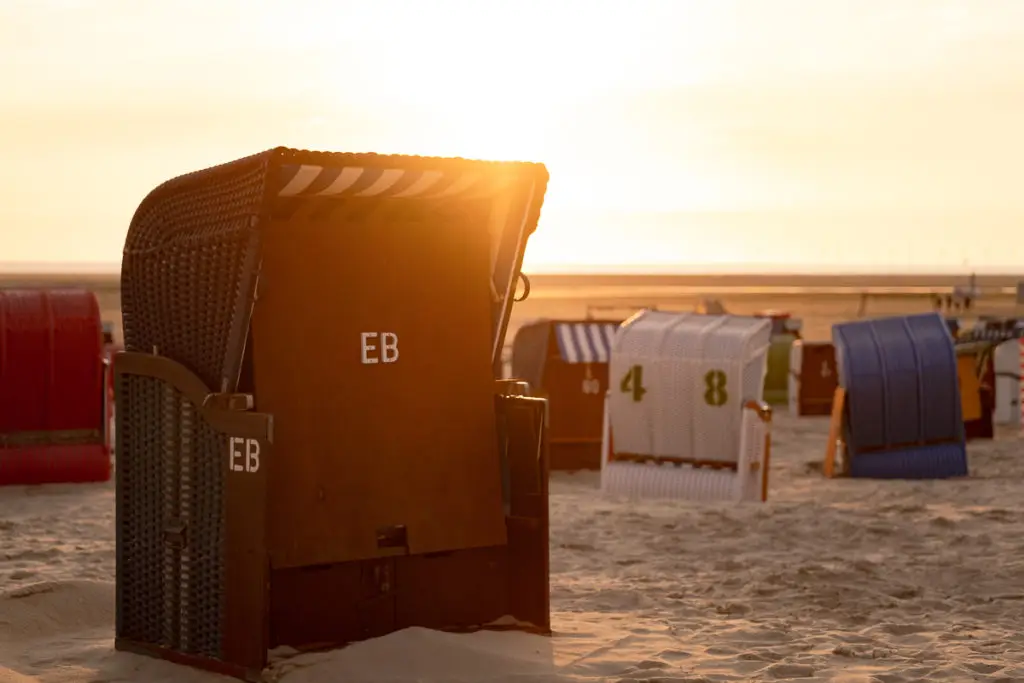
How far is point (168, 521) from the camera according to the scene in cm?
661

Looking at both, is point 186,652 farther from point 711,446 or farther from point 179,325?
point 711,446

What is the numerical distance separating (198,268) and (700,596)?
400 cm

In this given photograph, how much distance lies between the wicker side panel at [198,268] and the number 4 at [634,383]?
700 centimetres

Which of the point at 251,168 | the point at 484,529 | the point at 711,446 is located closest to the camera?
the point at 251,168

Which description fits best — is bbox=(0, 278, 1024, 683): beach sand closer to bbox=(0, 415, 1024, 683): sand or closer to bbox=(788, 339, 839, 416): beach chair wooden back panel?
bbox=(0, 415, 1024, 683): sand

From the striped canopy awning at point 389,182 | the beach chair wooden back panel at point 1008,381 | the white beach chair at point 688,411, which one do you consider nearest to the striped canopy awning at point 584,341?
the white beach chair at point 688,411

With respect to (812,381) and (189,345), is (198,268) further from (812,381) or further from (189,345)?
(812,381)

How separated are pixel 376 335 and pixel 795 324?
2264 centimetres

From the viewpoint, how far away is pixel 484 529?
699 cm

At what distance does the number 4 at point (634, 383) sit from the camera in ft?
43.8

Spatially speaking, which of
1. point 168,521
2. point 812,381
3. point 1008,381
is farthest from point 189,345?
point 812,381

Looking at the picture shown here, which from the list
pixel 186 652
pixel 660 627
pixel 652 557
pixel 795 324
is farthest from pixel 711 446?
pixel 795 324

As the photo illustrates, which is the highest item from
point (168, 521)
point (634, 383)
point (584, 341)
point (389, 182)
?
point (389, 182)

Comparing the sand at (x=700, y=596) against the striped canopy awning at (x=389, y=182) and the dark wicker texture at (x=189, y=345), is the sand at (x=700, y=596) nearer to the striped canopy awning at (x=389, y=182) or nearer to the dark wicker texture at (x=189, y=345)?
the dark wicker texture at (x=189, y=345)
